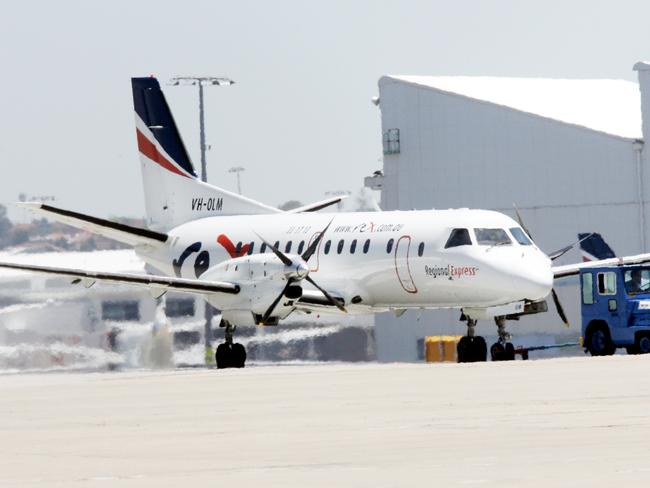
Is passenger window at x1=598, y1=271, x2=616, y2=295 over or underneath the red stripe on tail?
underneath

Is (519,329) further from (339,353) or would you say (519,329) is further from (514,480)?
(514,480)

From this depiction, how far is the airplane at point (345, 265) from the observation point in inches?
1344

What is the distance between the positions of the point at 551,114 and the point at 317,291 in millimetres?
20545

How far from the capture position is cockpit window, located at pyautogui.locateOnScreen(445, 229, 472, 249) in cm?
3462

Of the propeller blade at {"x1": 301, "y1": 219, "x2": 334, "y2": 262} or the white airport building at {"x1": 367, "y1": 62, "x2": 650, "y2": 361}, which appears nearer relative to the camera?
the propeller blade at {"x1": 301, "y1": 219, "x2": 334, "y2": 262}

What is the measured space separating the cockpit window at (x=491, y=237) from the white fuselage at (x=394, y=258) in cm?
8

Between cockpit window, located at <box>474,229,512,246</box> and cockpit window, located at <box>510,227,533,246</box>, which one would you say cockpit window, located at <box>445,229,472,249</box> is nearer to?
cockpit window, located at <box>474,229,512,246</box>

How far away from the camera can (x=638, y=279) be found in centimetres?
3712

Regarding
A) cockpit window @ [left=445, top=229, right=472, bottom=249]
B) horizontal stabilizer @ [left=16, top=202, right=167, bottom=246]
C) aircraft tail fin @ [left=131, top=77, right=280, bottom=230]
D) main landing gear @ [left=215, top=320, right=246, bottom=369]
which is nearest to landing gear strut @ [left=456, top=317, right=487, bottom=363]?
cockpit window @ [left=445, top=229, right=472, bottom=249]

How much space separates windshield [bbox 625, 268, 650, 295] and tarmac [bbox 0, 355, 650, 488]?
34.5 feet

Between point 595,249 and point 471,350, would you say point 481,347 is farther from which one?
point 595,249

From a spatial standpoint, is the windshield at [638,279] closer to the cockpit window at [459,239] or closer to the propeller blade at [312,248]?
the cockpit window at [459,239]

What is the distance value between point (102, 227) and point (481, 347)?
9.53 metres

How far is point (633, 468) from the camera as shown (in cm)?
1138
